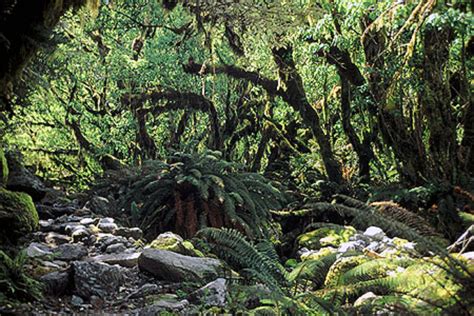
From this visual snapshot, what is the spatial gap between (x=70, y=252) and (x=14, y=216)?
707 mm

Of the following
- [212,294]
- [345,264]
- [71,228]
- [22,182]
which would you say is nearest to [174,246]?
[71,228]

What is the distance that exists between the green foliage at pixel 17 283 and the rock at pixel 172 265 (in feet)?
3.66

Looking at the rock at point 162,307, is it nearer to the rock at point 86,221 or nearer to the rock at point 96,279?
the rock at point 96,279

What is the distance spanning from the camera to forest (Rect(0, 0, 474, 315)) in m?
3.82

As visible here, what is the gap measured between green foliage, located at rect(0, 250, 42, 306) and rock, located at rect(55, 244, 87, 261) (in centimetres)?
114

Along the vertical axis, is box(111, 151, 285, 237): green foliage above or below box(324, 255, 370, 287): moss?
below

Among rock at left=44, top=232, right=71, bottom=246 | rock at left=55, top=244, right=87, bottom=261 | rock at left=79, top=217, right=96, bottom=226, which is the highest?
rock at left=55, top=244, right=87, bottom=261

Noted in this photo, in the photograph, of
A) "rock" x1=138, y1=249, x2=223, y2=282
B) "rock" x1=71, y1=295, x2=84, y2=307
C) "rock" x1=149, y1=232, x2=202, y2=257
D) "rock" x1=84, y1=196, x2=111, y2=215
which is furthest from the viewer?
"rock" x1=84, y1=196, x2=111, y2=215

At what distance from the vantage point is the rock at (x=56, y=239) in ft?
20.2

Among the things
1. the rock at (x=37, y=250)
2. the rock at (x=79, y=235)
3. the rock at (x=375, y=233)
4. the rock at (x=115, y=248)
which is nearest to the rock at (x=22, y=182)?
the rock at (x=79, y=235)

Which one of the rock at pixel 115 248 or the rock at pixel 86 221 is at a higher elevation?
the rock at pixel 115 248

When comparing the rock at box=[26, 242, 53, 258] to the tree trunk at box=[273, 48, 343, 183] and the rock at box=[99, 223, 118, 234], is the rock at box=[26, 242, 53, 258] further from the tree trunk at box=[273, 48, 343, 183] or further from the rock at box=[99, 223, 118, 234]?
the tree trunk at box=[273, 48, 343, 183]

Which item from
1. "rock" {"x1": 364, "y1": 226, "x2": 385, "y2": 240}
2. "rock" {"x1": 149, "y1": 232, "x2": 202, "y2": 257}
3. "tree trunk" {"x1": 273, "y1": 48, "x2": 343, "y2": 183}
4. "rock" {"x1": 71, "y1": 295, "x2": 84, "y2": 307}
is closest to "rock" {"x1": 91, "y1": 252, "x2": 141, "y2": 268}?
"rock" {"x1": 149, "y1": 232, "x2": 202, "y2": 257}

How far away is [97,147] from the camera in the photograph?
13.8 metres
